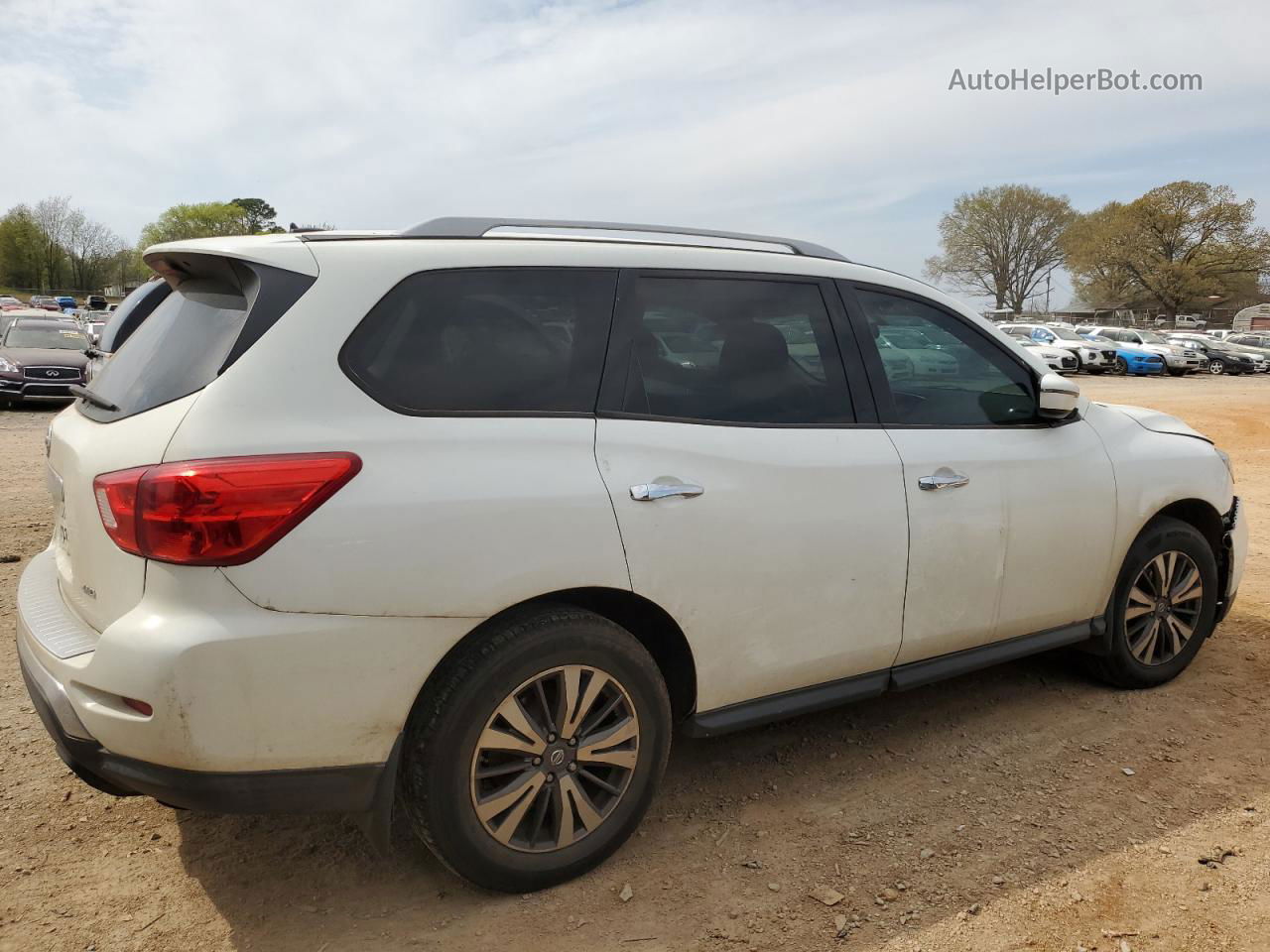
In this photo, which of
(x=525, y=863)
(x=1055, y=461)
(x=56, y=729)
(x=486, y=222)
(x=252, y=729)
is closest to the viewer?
(x=252, y=729)

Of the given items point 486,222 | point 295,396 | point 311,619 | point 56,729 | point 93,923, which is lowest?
point 93,923

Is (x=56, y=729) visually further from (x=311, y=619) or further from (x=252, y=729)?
(x=311, y=619)

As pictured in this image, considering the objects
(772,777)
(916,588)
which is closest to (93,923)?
(772,777)

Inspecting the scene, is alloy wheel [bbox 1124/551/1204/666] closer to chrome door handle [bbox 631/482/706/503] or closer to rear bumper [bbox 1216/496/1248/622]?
rear bumper [bbox 1216/496/1248/622]

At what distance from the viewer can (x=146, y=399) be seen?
259cm

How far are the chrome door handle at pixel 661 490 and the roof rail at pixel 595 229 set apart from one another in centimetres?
84

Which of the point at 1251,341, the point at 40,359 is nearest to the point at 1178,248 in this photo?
the point at 1251,341

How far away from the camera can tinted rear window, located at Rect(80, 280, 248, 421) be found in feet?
8.26

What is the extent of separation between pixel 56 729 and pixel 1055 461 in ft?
11.2

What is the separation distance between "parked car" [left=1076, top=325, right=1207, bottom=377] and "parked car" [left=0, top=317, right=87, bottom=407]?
108ft

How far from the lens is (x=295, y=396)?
95.9 inches

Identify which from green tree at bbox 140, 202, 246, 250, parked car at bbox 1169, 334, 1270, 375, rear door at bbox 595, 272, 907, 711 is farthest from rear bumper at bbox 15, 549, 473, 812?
green tree at bbox 140, 202, 246, 250

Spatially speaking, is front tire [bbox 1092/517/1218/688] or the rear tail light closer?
the rear tail light

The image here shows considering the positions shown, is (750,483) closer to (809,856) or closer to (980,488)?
(980,488)
